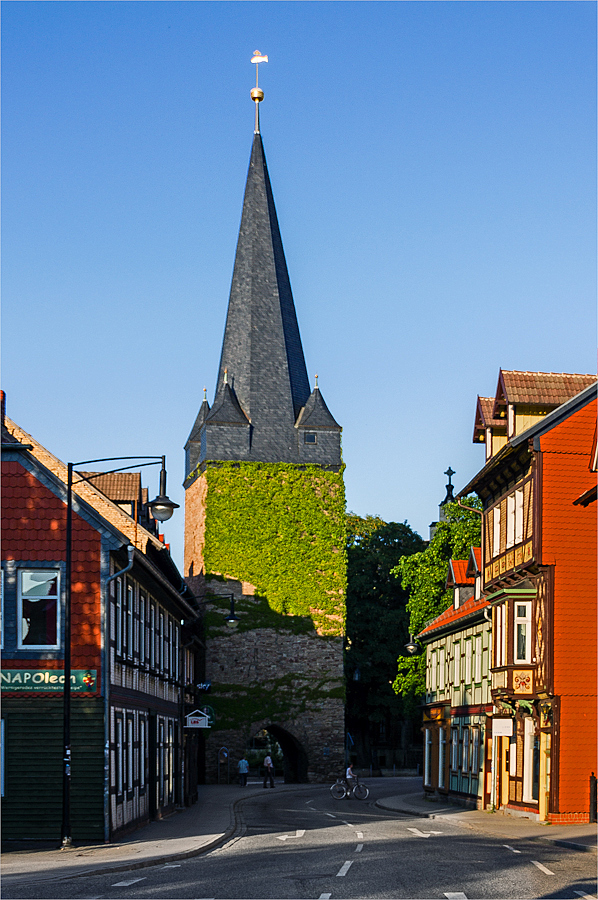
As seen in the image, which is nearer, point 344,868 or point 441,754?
point 344,868

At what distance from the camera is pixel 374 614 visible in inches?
3123

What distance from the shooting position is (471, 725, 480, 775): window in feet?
141

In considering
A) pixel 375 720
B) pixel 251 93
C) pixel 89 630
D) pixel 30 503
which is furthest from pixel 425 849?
pixel 251 93

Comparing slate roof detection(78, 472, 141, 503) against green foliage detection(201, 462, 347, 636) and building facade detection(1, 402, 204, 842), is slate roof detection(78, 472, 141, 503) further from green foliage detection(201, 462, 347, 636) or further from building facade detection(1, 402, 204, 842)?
building facade detection(1, 402, 204, 842)

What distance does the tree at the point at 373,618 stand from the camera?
257ft

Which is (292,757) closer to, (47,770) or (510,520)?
(510,520)

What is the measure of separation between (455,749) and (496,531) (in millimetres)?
10725

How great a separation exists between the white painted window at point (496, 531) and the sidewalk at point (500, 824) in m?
8.07

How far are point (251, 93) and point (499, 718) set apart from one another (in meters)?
51.5

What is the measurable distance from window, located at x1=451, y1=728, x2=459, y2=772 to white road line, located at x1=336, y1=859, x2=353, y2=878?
26.3 m

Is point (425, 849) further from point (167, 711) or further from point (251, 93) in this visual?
point (251, 93)

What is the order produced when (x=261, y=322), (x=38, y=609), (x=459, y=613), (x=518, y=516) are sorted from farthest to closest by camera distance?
(x=261, y=322)
(x=459, y=613)
(x=518, y=516)
(x=38, y=609)

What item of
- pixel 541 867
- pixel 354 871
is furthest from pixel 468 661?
pixel 354 871

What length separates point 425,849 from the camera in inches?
931
